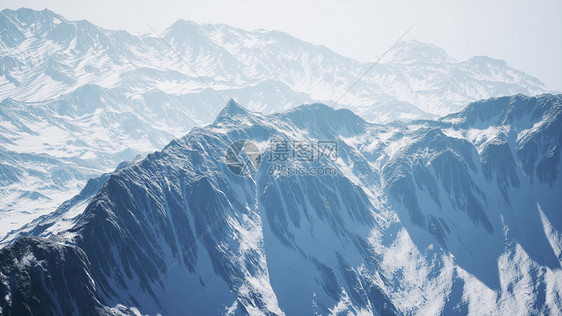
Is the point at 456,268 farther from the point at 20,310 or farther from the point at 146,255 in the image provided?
the point at 20,310

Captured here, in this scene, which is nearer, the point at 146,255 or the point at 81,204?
the point at 146,255

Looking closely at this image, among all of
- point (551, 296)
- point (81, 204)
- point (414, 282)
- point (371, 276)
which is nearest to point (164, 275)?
point (81, 204)

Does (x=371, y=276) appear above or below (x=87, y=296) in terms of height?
above

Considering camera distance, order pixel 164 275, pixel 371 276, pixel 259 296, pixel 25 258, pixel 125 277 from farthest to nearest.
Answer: pixel 371 276, pixel 259 296, pixel 164 275, pixel 125 277, pixel 25 258

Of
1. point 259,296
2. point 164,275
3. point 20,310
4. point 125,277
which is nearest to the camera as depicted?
point 20,310

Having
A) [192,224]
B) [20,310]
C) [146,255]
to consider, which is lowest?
[20,310]

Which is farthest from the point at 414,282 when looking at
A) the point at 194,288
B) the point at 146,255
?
the point at 146,255

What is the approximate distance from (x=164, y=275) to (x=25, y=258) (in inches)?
1951

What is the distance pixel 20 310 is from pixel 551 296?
193m

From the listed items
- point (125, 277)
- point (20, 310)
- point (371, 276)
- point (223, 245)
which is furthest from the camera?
point (371, 276)

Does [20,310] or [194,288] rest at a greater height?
[194,288]

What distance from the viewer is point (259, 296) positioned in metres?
157

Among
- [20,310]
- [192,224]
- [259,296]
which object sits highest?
[192,224]

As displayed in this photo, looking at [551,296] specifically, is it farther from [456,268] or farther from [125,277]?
[125,277]
